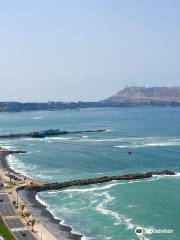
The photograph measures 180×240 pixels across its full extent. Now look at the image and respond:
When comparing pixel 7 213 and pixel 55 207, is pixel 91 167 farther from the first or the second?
pixel 7 213

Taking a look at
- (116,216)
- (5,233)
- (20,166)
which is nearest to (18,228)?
(5,233)

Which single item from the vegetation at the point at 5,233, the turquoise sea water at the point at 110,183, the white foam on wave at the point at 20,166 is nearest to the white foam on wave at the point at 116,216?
the turquoise sea water at the point at 110,183

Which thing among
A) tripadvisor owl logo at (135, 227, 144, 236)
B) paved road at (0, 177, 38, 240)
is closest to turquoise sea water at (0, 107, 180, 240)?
tripadvisor owl logo at (135, 227, 144, 236)

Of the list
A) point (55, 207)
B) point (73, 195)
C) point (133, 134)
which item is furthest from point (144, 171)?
Answer: point (133, 134)

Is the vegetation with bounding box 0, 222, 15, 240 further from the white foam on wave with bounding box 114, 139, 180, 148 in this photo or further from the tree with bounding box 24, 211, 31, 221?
the white foam on wave with bounding box 114, 139, 180, 148

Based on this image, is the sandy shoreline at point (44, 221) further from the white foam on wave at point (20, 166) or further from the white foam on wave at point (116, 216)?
the white foam on wave at point (20, 166)

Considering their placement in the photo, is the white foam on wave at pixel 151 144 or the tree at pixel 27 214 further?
the white foam on wave at pixel 151 144

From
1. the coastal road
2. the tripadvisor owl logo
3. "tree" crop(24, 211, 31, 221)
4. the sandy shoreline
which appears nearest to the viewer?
the coastal road
